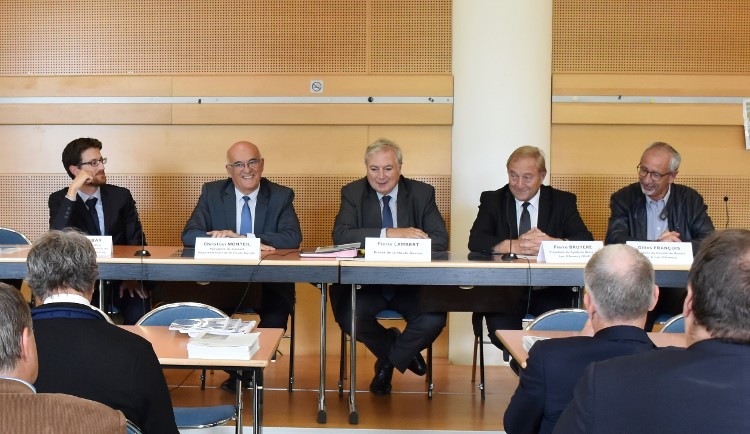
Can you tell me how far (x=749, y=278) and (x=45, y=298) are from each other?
175cm

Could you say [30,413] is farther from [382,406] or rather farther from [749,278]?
[382,406]

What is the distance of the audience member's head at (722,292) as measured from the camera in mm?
1494

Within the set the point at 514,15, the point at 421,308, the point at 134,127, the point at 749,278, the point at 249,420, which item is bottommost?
the point at 249,420

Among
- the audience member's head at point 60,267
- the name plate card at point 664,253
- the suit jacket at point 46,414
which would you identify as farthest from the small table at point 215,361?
the name plate card at point 664,253

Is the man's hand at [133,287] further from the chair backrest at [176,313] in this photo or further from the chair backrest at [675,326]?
the chair backrest at [675,326]

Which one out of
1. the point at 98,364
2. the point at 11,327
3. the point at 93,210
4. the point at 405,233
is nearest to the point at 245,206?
the point at 93,210

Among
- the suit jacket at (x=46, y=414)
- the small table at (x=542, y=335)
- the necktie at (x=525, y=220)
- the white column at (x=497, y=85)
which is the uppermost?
the white column at (x=497, y=85)

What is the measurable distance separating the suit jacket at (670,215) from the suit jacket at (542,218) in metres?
0.20

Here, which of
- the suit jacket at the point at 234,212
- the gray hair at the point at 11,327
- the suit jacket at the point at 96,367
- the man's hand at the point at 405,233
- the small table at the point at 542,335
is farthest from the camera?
the suit jacket at the point at 234,212

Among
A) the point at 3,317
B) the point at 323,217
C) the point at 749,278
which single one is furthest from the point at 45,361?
the point at 323,217

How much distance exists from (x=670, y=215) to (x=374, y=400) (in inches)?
79.3

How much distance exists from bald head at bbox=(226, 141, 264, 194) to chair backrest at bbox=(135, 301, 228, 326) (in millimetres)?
1709

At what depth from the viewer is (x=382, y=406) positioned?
434cm

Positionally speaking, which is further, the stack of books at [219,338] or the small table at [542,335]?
the small table at [542,335]
